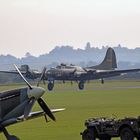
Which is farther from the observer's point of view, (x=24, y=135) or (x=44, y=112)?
(x=24, y=135)

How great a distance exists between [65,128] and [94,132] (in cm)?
940

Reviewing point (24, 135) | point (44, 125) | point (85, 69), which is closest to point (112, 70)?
point (85, 69)

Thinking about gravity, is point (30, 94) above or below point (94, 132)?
above

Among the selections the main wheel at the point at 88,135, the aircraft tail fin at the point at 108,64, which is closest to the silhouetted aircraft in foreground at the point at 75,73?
the aircraft tail fin at the point at 108,64

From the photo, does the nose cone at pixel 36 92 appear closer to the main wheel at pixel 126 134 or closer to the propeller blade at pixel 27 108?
the propeller blade at pixel 27 108

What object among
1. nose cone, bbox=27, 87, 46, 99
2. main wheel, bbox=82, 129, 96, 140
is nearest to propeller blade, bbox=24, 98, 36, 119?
nose cone, bbox=27, 87, 46, 99

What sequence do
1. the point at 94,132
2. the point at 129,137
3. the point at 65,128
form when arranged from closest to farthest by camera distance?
the point at 129,137 → the point at 94,132 → the point at 65,128

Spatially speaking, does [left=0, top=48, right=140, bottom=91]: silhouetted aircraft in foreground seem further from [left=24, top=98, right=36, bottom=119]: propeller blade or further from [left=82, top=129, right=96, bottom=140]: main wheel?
[left=24, top=98, right=36, bottom=119]: propeller blade

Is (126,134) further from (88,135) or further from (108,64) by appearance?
(108,64)

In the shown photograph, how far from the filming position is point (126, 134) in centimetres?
2766

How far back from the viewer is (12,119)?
92.1 feet

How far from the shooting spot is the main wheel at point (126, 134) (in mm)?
27391

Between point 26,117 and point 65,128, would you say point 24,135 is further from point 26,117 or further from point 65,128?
point 26,117

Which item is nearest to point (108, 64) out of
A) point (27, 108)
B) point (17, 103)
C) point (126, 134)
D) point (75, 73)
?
point (75, 73)
